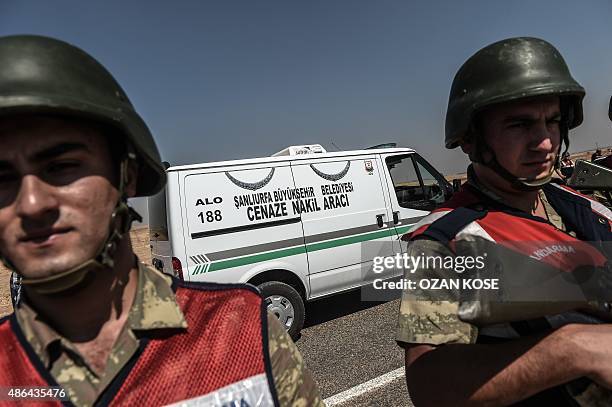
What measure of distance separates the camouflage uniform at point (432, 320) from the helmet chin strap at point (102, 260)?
36.1 inches

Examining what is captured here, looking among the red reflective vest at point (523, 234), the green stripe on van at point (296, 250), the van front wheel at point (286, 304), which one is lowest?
the van front wheel at point (286, 304)

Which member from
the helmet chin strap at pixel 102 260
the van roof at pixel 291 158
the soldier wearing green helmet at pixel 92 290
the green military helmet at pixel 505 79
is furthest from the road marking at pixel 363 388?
the helmet chin strap at pixel 102 260

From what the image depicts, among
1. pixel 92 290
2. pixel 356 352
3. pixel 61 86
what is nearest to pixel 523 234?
pixel 92 290

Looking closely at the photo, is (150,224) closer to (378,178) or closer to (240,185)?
(240,185)

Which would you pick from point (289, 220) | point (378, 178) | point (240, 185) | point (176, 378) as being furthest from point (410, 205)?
point (176, 378)

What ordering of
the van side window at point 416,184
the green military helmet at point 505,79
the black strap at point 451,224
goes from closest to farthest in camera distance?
1. the black strap at point 451,224
2. the green military helmet at point 505,79
3. the van side window at point 416,184

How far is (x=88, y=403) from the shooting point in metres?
1.05

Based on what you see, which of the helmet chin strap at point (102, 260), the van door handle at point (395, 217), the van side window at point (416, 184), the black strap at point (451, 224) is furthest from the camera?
the van side window at point (416, 184)

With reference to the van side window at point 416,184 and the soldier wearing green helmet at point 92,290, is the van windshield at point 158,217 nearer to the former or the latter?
the van side window at point 416,184

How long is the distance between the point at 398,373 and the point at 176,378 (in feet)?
10.9

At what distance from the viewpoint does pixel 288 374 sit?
1251 mm

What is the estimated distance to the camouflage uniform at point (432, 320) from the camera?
1202 mm

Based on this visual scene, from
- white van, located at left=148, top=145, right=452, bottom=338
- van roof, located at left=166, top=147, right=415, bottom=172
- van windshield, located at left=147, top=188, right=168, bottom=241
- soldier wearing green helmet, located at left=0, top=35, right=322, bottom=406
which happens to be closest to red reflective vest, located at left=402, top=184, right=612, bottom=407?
soldier wearing green helmet, located at left=0, top=35, right=322, bottom=406

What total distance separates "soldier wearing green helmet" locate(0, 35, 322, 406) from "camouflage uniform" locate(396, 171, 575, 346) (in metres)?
0.37
